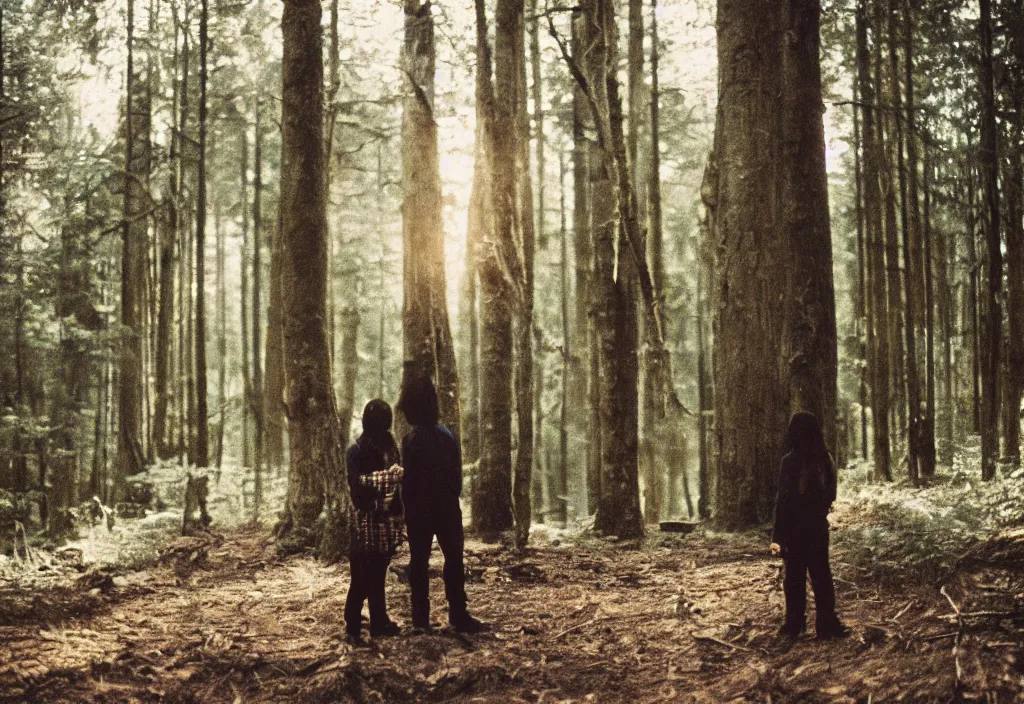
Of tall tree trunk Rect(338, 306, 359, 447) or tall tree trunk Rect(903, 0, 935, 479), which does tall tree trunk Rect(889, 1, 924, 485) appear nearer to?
tall tree trunk Rect(903, 0, 935, 479)

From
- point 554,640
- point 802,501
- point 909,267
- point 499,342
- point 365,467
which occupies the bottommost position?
point 554,640

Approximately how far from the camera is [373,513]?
6555 mm

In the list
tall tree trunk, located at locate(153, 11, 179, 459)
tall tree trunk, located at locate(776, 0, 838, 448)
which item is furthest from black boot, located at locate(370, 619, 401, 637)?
tall tree trunk, located at locate(153, 11, 179, 459)

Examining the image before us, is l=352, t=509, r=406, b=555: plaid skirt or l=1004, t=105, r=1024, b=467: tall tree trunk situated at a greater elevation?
l=1004, t=105, r=1024, b=467: tall tree trunk

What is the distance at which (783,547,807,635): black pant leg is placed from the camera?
5.84m

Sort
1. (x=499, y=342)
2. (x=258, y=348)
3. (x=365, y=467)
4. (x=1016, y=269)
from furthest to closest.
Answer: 1. (x=258, y=348)
2. (x=1016, y=269)
3. (x=499, y=342)
4. (x=365, y=467)

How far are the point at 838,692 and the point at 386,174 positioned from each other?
85.4 ft

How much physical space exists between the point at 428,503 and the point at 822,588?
121 inches

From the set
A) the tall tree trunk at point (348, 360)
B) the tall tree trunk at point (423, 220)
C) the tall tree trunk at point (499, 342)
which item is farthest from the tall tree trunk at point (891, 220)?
the tall tree trunk at point (348, 360)

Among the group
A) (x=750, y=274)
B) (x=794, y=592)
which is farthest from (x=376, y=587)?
(x=750, y=274)

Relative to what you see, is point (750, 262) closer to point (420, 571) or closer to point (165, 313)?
point (420, 571)

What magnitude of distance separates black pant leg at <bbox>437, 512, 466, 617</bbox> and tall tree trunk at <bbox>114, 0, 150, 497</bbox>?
453 inches

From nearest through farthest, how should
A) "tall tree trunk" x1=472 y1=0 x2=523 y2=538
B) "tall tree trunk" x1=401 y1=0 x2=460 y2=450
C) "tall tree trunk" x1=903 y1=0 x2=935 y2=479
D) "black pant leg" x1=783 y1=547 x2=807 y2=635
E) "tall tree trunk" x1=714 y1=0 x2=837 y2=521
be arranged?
"black pant leg" x1=783 y1=547 x2=807 y2=635
"tall tree trunk" x1=714 y1=0 x2=837 y2=521
"tall tree trunk" x1=472 y1=0 x2=523 y2=538
"tall tree trunk" x1=401 y1=0 x2=460 y2=450
"tall tree trunk" x1=903 y1=0 x2=935 y2=479

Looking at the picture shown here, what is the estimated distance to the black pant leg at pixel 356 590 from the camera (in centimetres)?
659
